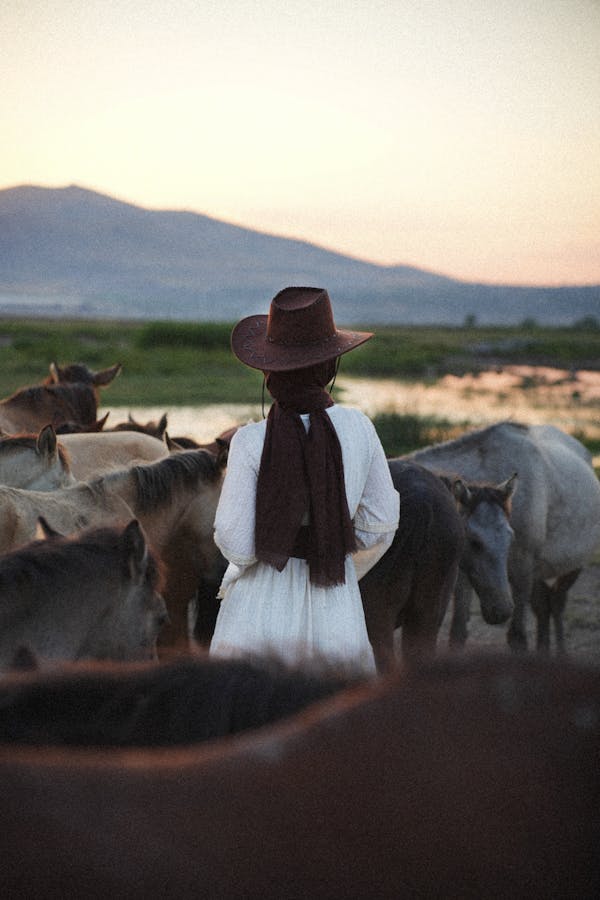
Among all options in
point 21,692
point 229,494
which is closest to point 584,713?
point 21,692

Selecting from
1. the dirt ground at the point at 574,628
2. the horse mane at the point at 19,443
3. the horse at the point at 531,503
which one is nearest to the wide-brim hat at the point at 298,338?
the horse mane at the point at 19,443

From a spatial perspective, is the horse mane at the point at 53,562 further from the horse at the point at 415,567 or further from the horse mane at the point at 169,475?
the horse at the point at 415,567

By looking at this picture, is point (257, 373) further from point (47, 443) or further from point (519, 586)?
point (47, 443)

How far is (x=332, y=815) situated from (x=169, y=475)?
3278 millimetres

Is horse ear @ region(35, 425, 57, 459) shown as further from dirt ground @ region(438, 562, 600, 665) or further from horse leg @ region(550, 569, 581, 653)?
horse leg @ region(550, 569, 581, 653)

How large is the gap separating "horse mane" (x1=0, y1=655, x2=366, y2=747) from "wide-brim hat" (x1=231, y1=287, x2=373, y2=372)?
1.50 metres

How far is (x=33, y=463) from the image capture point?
493 cm

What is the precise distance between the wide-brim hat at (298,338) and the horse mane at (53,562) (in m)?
0.70

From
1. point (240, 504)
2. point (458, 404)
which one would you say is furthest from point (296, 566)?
point (458, 404)

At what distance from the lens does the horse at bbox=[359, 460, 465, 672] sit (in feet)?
13.1

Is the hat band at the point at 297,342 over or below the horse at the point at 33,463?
over

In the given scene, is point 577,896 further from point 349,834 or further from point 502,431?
point 502,431

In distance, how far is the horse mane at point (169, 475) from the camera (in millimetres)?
3787

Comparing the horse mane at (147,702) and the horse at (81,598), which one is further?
the horse at (81,598)
